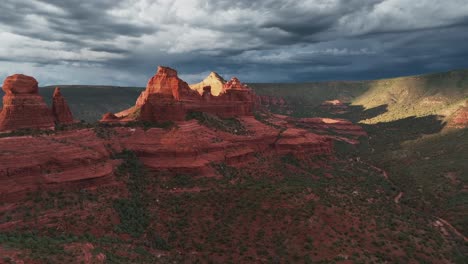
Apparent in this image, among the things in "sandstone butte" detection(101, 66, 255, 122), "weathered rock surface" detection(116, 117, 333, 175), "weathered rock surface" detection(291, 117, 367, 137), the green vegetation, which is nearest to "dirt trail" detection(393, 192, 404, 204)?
"weathered rock surface" detection(116, 117, 333, 175)

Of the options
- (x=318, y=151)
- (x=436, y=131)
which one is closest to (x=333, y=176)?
(x=318, y=151)

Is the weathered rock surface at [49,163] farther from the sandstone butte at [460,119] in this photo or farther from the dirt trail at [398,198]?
the sandstone butte at [460,119]

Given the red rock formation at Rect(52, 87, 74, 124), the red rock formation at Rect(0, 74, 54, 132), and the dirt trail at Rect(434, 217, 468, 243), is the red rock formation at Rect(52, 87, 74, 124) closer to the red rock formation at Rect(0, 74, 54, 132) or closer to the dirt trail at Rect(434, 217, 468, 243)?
the red rock formation at Rect(0, 74, 54, 132)

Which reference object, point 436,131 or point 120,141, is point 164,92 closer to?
point 120,141

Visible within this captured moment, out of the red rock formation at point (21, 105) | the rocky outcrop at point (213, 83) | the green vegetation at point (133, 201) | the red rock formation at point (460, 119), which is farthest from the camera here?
the red rock formation at point (460, 119)

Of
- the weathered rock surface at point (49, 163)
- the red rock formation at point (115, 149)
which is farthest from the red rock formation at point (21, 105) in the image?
the weathered rock surface at point (49, 163)

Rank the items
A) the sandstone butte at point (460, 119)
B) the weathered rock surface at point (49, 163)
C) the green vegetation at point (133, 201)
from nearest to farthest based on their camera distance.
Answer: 1. the weathered rock surface at point (49, 163)
2. the green vegetation at point (133, 201)
3. the sandstone butte at point (460, 119)
